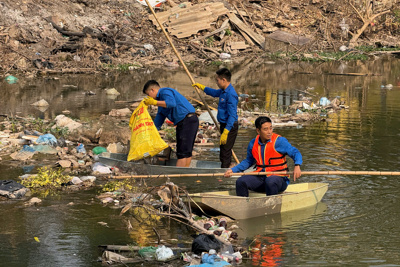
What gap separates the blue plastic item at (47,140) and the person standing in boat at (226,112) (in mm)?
3159

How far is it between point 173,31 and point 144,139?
52.7 ft

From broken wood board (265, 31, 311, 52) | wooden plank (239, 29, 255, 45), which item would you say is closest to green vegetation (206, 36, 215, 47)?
wooden plank (239, 29, 255, 45)

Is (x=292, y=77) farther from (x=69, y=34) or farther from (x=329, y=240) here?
(x=329, y=240)

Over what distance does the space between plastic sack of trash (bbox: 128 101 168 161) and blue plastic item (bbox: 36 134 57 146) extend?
6.50 ft

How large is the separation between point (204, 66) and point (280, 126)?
10044 mm

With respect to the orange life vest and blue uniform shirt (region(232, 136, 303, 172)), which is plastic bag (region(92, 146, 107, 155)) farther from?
the orange life vest

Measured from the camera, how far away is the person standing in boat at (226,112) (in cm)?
818

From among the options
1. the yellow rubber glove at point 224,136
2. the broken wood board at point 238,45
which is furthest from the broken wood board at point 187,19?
the yellow rubber glove at point 224,136

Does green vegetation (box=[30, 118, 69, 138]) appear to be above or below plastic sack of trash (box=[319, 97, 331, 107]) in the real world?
below

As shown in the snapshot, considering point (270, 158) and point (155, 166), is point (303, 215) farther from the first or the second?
point (155, 166)

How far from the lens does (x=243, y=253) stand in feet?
19.0

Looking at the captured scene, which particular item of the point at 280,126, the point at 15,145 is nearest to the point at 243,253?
the point at 15,145

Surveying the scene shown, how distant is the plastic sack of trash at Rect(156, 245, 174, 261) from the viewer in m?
5.55

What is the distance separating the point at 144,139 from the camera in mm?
8578
